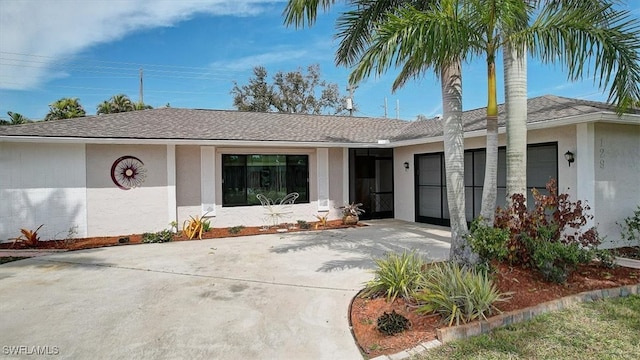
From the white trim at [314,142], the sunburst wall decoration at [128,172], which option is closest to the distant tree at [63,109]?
the sunburst wall decoration at [128,172]

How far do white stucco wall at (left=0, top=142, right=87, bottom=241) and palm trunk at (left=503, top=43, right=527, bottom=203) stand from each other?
10.5 m

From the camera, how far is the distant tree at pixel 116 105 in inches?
1037

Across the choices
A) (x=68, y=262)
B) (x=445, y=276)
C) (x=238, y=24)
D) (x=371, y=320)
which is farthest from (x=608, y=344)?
(x=238, y=24)

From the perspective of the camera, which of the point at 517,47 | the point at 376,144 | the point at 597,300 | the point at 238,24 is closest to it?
the point at 597,300

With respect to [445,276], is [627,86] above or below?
above

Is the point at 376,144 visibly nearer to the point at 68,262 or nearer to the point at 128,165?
the point at 128,165

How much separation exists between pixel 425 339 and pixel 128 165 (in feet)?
31.6

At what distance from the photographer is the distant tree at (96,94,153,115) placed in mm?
26344

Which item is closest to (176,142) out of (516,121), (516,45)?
(516,121)

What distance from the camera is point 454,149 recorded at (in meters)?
5.80

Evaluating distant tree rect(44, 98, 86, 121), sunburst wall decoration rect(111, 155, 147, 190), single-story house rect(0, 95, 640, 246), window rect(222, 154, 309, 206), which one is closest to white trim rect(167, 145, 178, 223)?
single-story house rect(0, 95, 640, 246)

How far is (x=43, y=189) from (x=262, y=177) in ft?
19.7

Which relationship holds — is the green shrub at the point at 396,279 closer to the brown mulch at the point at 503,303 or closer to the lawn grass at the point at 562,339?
the brown mulch at the point at 503,303

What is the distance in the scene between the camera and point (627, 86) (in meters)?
5.81
